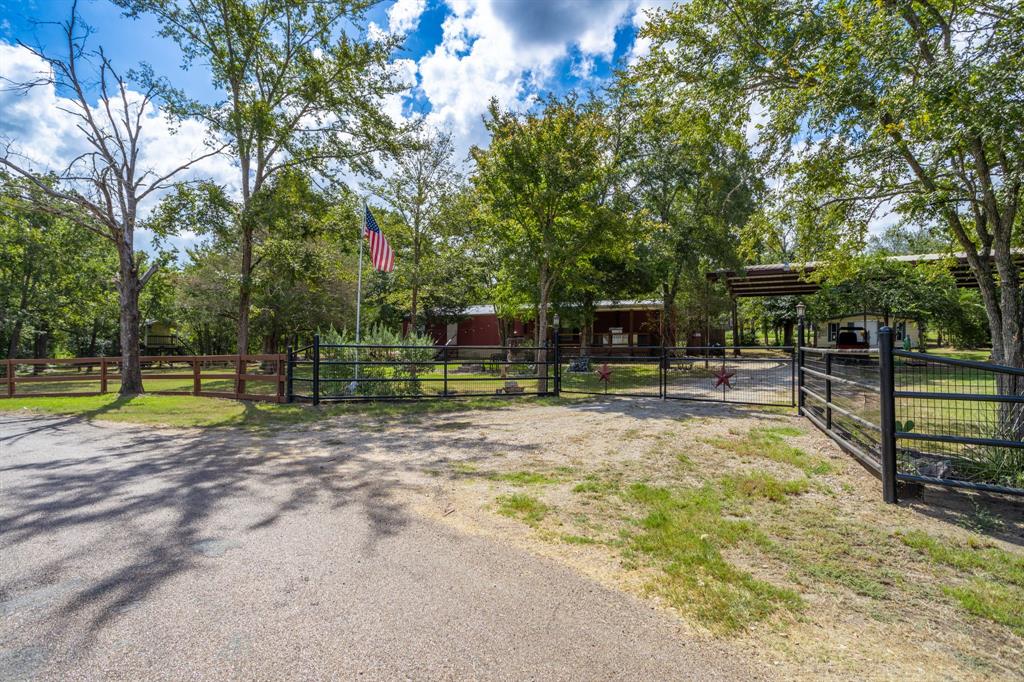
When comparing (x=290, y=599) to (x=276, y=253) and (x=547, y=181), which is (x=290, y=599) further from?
(x=276, y=253)

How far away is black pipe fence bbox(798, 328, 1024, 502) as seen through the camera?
149 inches

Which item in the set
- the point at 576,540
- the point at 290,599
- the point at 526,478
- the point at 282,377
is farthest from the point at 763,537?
the point at 282,377

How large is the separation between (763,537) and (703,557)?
2.01 ft

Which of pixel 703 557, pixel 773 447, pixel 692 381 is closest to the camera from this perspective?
pixel 703 557

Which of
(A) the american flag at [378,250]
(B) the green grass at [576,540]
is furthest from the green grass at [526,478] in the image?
(A) the american flag at [378,250]

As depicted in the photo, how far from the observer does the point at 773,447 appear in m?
5.90

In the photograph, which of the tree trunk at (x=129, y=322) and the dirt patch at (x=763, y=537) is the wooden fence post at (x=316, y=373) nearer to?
the dirt patch at (x=763, y=537)

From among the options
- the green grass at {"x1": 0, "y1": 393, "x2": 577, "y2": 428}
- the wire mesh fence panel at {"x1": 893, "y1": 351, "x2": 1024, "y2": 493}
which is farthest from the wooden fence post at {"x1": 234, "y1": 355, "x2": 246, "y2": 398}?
the wire mesh fence panel at {"x1": 893, "y1": 351, "x2": 1024, "y2": 493}

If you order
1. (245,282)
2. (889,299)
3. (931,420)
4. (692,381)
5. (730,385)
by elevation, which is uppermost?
(889,299)

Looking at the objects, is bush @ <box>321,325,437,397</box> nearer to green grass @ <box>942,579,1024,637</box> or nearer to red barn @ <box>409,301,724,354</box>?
green grass @ <box>942,579,1024,637</box>

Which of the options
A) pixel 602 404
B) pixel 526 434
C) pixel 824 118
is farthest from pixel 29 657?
pixel 602 404

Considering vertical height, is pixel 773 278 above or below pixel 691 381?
above

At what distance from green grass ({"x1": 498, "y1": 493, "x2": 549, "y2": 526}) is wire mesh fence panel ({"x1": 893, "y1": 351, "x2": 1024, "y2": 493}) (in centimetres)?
299

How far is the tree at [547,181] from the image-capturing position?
44.4 ft
